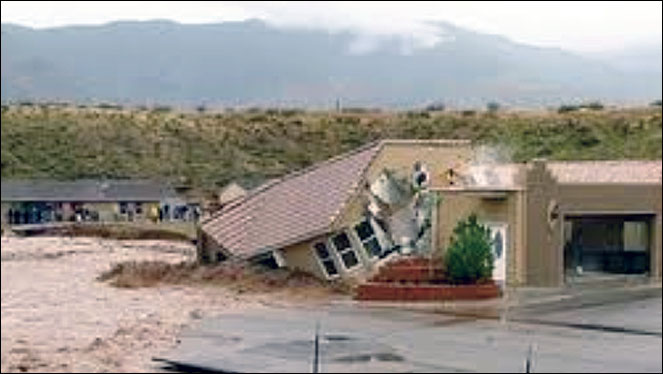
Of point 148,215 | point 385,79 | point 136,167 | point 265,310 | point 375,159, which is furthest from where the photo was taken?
point 148,215

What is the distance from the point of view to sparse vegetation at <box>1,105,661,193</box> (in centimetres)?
3572

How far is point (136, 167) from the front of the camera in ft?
120

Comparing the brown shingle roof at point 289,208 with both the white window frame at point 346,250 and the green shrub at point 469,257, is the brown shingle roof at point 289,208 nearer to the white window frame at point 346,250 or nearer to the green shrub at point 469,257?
the white window frame at point 346,250

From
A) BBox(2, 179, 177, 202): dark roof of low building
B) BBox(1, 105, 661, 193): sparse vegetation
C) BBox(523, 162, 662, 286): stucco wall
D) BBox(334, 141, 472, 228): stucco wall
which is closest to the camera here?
BBox(523, 162, 662, 286): stucco wall

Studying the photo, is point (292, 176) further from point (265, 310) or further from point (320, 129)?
point (320, 129)

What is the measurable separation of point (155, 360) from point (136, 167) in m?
25.2

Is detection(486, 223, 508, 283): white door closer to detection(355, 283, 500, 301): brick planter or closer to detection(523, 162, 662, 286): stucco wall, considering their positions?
detection(523, 162, 662, 286): stucco wall

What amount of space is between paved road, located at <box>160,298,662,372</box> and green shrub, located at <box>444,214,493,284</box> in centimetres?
211

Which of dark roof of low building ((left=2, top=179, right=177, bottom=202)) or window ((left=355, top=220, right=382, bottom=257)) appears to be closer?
window ((left=355, top=220, right=382, bottom=257))

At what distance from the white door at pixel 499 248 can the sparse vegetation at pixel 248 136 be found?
12146 mm

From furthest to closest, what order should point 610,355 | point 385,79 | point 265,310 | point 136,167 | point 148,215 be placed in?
point 148,215 → point 136,167 → point 265,310 → point 610,355 → point 385,79

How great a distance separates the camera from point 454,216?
868 inches

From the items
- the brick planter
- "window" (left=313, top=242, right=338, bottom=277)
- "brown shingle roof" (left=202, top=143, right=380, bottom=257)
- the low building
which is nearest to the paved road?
the brick planter

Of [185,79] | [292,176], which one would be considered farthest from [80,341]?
[292,176]
